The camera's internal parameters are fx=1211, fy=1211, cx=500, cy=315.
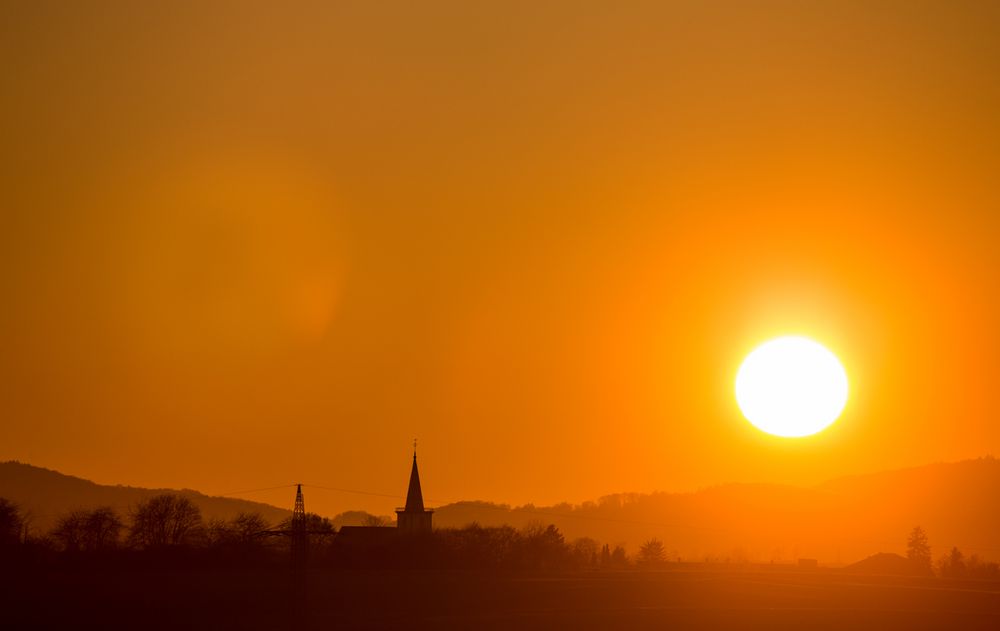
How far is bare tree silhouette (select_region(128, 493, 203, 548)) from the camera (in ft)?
519

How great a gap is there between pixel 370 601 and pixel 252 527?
163ft

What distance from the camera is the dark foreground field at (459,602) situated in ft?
360

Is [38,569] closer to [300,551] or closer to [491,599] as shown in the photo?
[300,551]

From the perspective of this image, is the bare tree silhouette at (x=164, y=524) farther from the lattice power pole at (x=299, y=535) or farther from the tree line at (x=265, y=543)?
the lattice power pole at (x=299, y=535)

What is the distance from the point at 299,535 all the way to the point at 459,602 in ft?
79.1

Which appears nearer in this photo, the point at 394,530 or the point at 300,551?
the point at 300,551

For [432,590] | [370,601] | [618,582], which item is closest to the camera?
[370,601]

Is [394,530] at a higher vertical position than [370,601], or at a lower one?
higher

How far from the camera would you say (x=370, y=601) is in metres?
121

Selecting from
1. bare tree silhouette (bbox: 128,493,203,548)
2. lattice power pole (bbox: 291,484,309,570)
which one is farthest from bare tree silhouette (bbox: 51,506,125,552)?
lattice power pole (bbox: 291,484,309,570)

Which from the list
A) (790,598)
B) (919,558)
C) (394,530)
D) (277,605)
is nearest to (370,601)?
(277,605)

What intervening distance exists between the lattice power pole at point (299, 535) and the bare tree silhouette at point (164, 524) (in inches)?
1790

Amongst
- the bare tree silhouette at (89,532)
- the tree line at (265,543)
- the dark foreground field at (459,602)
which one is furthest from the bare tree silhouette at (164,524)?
the dark foreground field at (459,602)

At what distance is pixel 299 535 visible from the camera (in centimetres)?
10850
